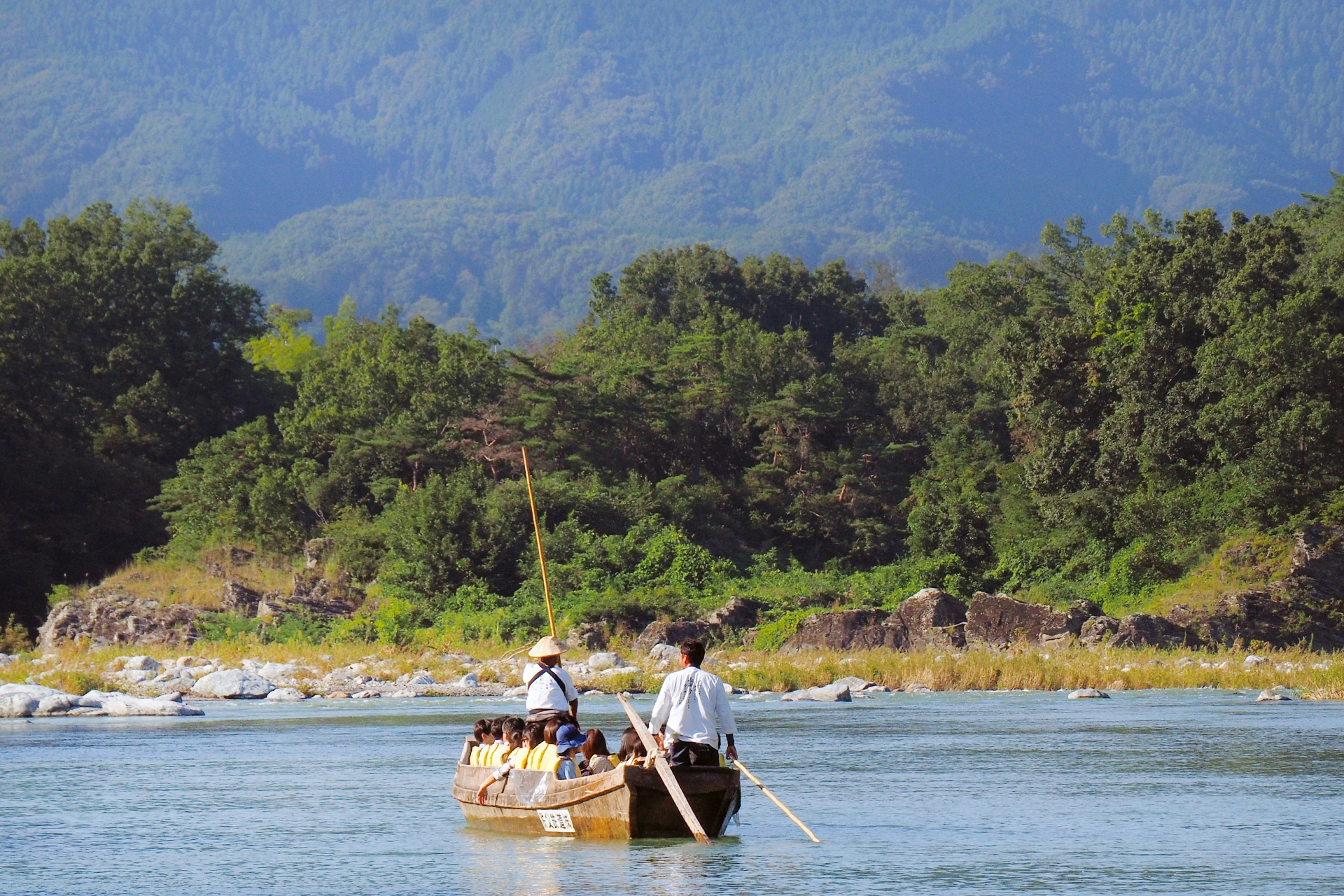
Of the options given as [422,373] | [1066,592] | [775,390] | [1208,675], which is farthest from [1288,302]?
[422,373]

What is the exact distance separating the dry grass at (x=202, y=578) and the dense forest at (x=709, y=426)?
39.0 inches

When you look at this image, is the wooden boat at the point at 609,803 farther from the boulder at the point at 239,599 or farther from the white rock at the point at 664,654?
the boulder at the point at 239,599

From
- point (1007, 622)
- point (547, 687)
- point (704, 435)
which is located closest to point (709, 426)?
point (704, 435)

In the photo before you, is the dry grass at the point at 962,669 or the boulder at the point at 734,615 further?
the boulder at the point at 734,615

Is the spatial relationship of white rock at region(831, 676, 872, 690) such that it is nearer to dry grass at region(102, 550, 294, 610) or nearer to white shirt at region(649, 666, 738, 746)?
dry grass at region(102, 550, 294, 610)

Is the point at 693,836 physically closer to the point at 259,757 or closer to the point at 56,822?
the point at 56,822

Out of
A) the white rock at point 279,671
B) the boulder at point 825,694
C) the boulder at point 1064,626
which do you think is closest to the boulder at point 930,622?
the boulder at point 1064,626

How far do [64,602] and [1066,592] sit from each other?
2663 cm

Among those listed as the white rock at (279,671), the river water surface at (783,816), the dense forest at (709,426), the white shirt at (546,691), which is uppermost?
the dense forest at (709,426)

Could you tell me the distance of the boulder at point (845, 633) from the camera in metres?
38.3

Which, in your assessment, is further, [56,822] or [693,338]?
[693,338]

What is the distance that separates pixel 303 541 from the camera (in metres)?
49.8

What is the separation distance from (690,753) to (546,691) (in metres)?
1.77

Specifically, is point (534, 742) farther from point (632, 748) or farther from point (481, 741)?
point (632, 748)
